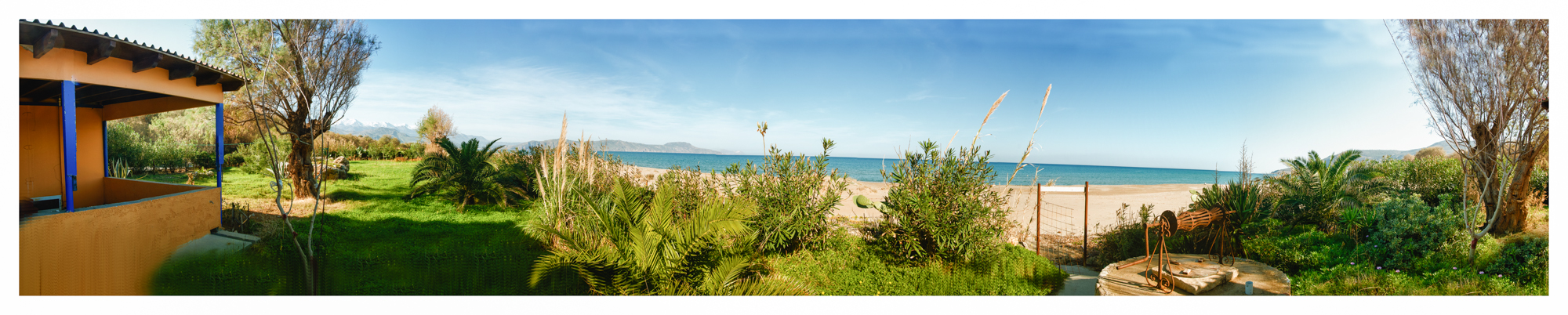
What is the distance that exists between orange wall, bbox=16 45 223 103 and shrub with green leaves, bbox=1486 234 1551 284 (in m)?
10.7

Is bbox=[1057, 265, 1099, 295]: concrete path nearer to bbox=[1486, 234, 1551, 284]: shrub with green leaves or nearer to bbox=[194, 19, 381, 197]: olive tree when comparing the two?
bbox=[1486, 234, 1551, 284]: shrub with green leaves

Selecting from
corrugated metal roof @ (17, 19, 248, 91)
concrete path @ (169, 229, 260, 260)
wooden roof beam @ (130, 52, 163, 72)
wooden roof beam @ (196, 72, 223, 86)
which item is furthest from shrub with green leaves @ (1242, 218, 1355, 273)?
wooden roof beam @ (196, 72, 223, 86)

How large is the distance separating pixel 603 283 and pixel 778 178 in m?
1.71

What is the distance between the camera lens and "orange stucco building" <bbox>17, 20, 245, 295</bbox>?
3418 millimetres

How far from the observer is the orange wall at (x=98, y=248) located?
3379mm

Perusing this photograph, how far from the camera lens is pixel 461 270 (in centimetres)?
411

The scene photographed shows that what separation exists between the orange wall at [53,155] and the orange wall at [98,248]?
8.19 ft

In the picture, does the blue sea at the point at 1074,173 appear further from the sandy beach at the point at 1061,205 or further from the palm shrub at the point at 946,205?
the palm shrub at the point at 946,205

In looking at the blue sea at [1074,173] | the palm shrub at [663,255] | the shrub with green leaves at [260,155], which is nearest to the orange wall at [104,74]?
the palm shrub at [663,255]

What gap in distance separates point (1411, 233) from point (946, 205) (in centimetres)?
382

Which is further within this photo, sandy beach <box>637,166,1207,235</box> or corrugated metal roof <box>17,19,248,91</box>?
sandy beach <box>637,166,1207,235</box>

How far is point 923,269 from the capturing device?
4.01 m

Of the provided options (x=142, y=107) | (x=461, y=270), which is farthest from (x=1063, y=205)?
(x=142, y=107)
